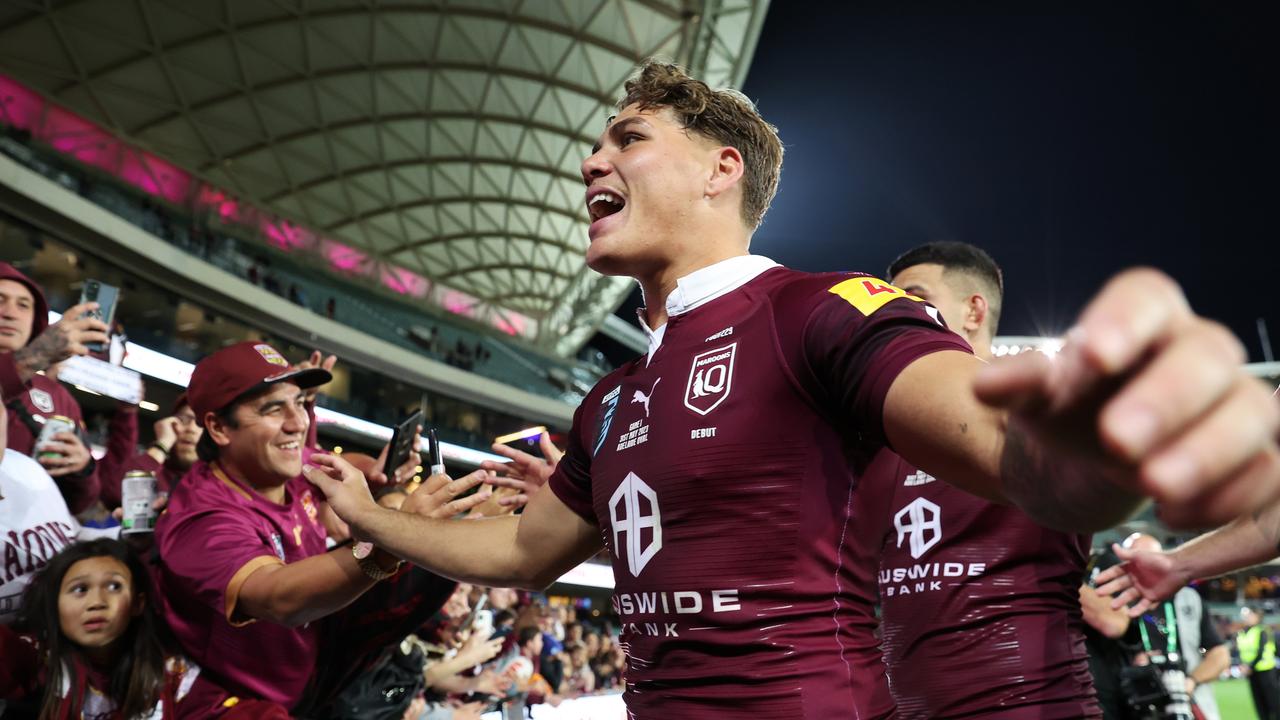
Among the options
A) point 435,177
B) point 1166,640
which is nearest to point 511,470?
point 1166,640

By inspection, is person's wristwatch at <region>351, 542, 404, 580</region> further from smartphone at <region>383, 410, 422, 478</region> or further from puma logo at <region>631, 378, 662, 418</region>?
puma logo at <region>631, 378, 662, 418</region>

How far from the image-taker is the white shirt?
3244 mm

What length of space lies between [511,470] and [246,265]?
2803cm

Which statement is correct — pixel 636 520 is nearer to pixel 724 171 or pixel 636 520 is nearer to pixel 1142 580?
pixel 724 171

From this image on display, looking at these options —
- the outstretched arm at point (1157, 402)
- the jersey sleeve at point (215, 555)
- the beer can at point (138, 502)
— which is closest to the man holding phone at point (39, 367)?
the beer can at point (138, 502)

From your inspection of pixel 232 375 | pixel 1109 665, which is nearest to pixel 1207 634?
pixel 1109 665

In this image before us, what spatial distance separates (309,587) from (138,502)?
1462 millimetres

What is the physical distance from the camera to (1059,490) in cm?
92

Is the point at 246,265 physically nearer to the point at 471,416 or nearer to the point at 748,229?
the point at 471,416

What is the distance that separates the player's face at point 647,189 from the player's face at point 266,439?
1846 millimetres

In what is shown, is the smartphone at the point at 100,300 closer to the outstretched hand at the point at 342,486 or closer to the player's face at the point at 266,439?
the player's face at the point at 266,439

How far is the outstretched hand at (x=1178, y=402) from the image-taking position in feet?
1.95

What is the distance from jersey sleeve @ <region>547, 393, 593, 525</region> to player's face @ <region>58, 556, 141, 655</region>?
Answer: 2.06 m

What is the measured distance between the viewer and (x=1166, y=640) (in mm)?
3820
